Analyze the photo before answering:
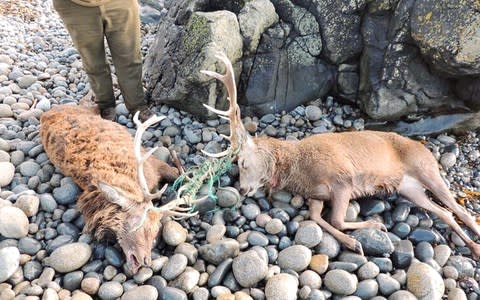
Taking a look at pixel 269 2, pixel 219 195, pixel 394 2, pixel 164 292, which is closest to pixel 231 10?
pixel 269 2

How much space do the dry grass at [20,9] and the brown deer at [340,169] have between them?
249 inches

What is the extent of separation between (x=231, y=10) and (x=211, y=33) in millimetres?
766

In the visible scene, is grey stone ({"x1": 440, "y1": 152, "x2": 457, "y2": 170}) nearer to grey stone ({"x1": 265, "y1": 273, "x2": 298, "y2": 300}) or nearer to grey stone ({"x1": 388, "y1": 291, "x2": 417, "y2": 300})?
grey stone ({"x1": 388, "y1": 291, "x2": 417, "y2": 300})

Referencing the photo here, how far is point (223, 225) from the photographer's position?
472cm

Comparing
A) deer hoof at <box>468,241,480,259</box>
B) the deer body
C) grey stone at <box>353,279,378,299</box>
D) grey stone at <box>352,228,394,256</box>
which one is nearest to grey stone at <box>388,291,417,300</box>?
grey stone at <box>353,279,378,299</box>

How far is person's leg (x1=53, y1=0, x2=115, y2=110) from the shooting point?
531 cm

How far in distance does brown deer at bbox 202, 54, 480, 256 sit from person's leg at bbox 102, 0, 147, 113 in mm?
1667

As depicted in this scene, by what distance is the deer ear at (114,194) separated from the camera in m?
4.28

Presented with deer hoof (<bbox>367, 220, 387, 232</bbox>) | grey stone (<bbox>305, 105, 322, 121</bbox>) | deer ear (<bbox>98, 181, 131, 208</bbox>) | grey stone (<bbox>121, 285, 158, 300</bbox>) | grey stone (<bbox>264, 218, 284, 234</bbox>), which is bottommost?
grey stone (<bbox>121, 285, 158, 300</bbox>)

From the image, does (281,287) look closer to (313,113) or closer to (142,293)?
(142,293)

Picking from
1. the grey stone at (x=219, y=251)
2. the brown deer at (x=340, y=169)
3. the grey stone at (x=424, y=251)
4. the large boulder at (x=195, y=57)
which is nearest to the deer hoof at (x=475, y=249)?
the brown deer at (x=340, y=169)

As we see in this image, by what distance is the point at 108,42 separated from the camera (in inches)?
226

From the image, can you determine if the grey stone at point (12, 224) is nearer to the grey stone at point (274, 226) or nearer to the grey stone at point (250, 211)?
the grey stone at point (250, 211)

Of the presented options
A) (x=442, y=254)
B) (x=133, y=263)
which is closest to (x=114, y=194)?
(x=133, y=263)
